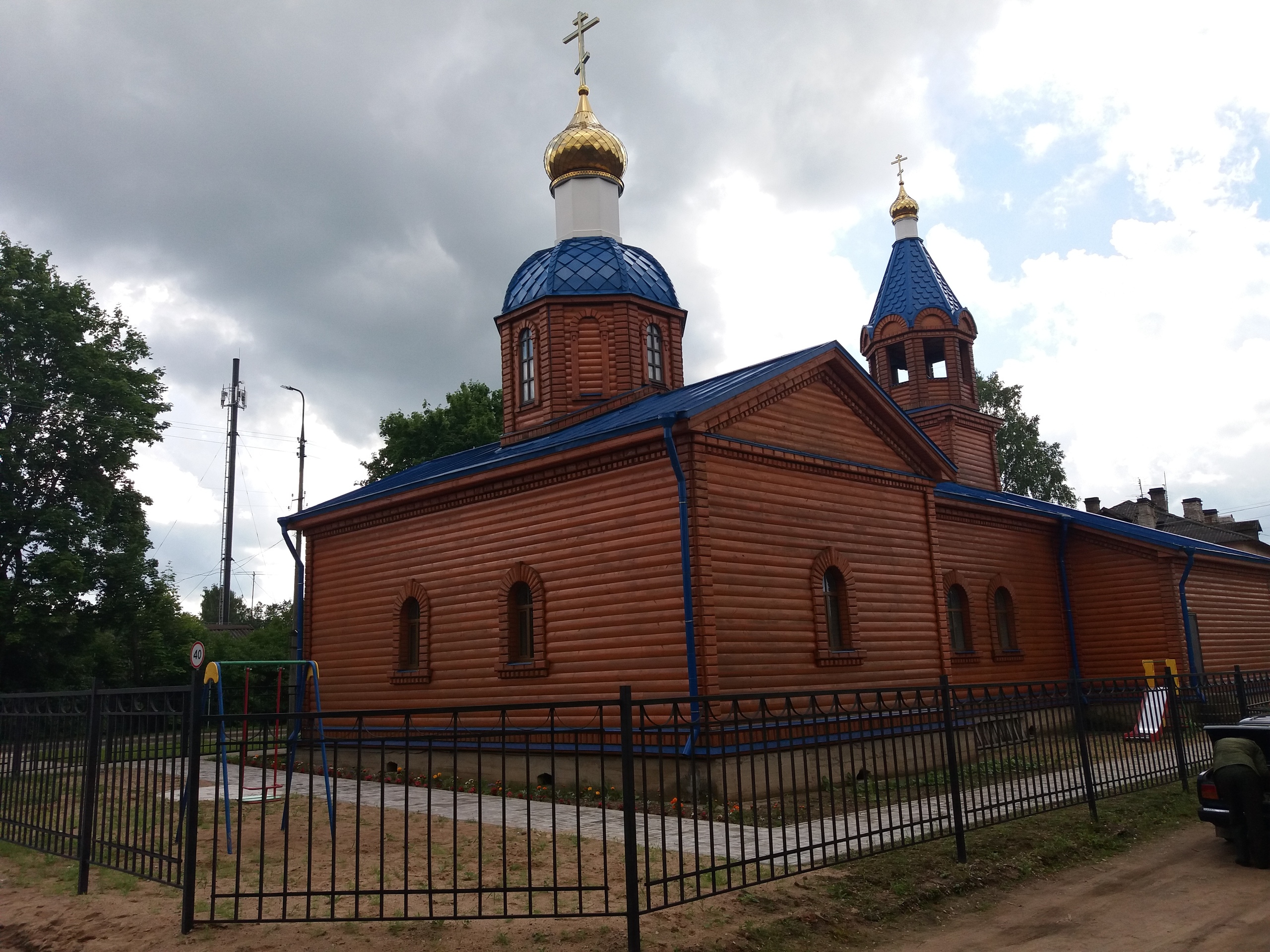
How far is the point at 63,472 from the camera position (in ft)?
73.1

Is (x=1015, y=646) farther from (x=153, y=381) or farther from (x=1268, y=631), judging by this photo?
(x=153, y=381)

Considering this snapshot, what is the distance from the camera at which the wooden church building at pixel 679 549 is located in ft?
37.3

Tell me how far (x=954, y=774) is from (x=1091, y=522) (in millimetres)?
14338

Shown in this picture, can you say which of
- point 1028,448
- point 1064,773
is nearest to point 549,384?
point 1064,773

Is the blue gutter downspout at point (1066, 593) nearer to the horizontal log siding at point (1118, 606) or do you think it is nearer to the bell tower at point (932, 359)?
the horizontal log siding at point (1118, 606)

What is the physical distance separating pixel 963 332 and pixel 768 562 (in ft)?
45.0

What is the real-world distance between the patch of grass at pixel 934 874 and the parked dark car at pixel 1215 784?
854 mm

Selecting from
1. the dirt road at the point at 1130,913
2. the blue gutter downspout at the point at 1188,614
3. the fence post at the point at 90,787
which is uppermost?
the blue gutter downspout at the point at 1188,614

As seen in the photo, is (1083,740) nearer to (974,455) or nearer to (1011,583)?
(1011,583)

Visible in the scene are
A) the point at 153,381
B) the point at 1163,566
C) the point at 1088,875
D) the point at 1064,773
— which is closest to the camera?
the point at 1088,875

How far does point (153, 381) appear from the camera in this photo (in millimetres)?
23859

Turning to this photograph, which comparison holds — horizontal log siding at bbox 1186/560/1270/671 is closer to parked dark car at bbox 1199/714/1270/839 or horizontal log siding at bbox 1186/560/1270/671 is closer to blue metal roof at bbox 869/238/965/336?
blue metal roof at bbox 869/238/965/336

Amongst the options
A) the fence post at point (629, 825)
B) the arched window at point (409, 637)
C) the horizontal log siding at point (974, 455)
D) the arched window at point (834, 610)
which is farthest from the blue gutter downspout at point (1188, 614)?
the fence post at point (629, 825)

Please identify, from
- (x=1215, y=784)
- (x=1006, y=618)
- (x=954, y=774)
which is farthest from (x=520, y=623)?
(x=1006, y=618)
